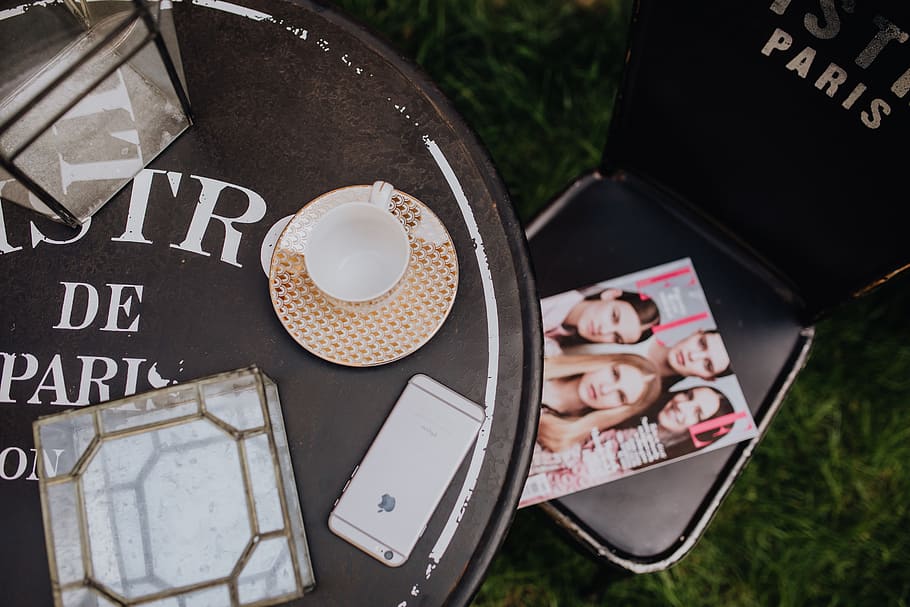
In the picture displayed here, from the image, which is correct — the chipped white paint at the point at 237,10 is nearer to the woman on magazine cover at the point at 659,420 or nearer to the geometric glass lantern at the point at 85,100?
the geometric glass lantern at the point at 85,100

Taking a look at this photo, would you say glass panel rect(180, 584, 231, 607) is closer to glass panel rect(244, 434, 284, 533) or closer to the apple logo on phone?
glass panel rect(244, 434, 284, 533)

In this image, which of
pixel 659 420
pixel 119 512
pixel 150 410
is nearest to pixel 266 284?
pixel 150 410

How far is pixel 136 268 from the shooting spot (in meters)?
0.99

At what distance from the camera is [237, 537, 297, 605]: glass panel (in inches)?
30.5

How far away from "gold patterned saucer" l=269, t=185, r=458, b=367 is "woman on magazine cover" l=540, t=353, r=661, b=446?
0.39 m

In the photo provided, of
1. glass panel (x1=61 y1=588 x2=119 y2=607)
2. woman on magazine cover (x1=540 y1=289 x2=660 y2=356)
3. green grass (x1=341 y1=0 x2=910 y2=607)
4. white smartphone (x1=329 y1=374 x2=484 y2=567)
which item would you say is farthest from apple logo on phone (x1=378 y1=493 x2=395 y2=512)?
green grass (x1=341 y1=0 x2=910 y2=607)

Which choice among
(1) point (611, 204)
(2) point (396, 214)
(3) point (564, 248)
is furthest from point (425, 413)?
(1) point (611, 204)

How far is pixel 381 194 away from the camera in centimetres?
95

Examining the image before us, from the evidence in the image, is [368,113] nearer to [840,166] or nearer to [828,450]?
[840,166]

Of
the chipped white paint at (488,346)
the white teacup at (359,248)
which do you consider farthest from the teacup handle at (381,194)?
the chipped white paint at (488,346)

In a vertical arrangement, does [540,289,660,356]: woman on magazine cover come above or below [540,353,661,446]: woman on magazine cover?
above

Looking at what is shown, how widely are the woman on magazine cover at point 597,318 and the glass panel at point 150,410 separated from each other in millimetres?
677

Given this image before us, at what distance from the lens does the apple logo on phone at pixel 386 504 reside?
921mm

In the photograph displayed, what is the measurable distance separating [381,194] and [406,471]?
370 millimetres
